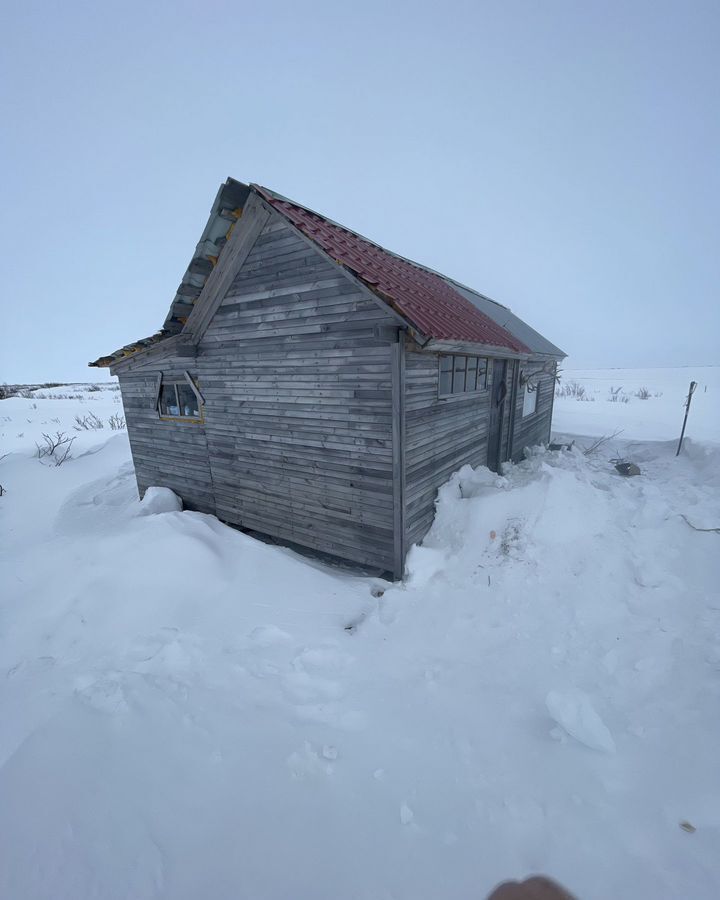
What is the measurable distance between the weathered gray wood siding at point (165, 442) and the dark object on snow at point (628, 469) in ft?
36.0

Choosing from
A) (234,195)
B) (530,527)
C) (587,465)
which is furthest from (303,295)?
(587,465)

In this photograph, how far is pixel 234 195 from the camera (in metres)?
5.64

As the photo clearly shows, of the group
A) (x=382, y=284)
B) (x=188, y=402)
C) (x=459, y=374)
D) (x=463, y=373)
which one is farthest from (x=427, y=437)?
(x=188, y=402)

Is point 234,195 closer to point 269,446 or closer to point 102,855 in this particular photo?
point 269,446

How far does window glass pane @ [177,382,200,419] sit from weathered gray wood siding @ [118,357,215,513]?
0.25m

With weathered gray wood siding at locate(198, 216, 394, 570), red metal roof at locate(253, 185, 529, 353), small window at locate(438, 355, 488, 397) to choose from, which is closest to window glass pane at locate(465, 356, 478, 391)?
small window at locate(438, 355, 488, 397)

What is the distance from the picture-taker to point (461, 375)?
23.3 ft

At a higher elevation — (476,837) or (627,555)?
(627,555)

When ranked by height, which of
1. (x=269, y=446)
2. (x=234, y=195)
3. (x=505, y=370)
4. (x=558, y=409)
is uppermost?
(x=234, y=195)

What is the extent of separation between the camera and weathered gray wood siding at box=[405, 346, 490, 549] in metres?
5.51

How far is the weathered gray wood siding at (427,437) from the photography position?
18.1ft

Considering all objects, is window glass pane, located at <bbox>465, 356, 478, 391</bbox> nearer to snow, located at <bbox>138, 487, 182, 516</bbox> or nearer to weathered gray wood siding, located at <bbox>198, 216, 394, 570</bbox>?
A: weathered gray wood siding, located at <bbox>198, 216, 394, 570</bbox>

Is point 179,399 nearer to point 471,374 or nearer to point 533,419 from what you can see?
point 471,374

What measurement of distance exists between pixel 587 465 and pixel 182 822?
37.6 feet
